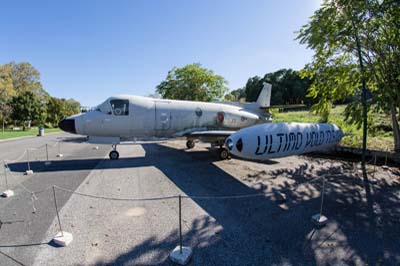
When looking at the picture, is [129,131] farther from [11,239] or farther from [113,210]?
[11,239]

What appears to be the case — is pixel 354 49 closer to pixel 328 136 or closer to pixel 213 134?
pixel 328 136

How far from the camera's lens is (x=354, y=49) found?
951 centimetres

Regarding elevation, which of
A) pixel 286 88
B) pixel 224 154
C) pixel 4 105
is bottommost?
pixel 224 154

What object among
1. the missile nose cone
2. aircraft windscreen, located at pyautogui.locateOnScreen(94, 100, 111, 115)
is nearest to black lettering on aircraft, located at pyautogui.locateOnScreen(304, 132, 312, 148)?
the missile nose cone

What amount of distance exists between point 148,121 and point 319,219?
7847 mm

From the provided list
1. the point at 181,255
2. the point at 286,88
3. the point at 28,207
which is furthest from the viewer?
the point at 286,88

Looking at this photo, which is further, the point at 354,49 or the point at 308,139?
the point at 354,49

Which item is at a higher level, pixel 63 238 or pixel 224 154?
pixel 224 154

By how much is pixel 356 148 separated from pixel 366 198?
6.89m

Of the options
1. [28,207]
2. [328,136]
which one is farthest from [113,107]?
[328,136]

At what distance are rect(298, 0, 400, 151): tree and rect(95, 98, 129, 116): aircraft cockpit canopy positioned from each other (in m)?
9.05

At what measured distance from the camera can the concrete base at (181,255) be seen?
2771 millimetres

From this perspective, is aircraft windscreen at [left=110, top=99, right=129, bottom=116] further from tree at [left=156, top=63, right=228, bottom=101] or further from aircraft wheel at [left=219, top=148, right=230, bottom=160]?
tree at [left=156, top=63, right=228, bottom=101]

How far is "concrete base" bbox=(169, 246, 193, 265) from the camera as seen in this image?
2.77 meters
